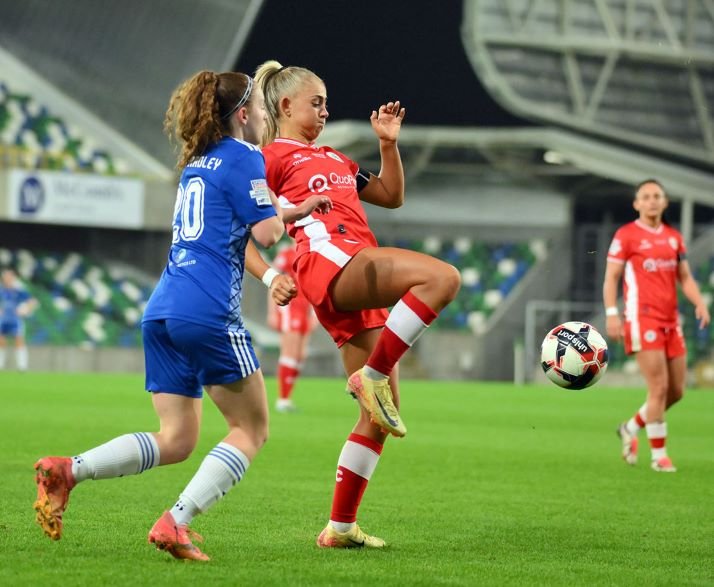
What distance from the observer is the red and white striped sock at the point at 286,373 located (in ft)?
51.7

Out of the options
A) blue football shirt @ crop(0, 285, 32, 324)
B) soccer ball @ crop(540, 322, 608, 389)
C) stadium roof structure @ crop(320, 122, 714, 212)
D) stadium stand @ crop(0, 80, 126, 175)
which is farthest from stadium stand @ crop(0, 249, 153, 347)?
soccer ball @ crop(540, 322, 608, 389)

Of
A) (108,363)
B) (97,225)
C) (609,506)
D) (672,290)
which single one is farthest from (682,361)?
(97,225)

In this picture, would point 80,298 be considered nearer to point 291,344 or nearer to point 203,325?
point 291,344

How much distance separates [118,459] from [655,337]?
6121 millimetres

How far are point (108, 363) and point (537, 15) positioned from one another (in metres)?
13.8

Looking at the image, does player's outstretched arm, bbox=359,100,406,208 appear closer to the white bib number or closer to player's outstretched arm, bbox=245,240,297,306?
player's outstretched arm, bbox=245,240,297,306

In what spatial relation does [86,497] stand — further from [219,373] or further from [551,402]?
[551,402]

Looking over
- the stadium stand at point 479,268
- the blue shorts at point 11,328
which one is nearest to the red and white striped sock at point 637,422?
the blue shorts at point 11,328

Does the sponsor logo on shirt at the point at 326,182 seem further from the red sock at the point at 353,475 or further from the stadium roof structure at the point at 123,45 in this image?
the stadium roof structure at the point at 123,45

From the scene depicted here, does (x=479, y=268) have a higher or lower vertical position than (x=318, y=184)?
higher

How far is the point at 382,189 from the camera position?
6004 mm

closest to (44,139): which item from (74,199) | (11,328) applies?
(74,199)

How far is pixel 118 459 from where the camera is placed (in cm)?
490

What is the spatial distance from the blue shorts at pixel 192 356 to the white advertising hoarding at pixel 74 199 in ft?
89.8
